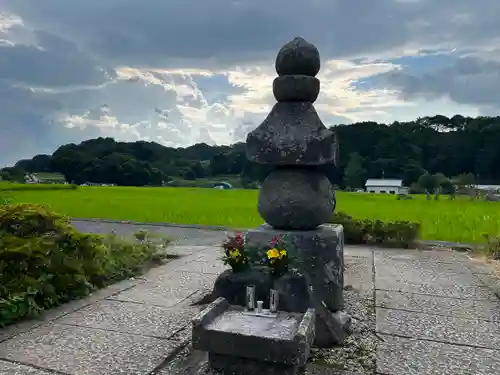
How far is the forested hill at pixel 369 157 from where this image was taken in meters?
48.4

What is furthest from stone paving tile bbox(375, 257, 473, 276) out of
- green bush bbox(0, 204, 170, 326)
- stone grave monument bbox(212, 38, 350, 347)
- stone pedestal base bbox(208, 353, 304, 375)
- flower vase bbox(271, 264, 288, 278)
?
stone pedestal base bbox(208, 353, 304, 375)

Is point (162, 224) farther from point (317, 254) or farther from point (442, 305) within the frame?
point (317, 254)

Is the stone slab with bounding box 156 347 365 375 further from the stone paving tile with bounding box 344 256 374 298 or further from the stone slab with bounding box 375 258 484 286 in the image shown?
the stone slab with bounding box 375 258 484 286

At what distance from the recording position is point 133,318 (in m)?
5.24

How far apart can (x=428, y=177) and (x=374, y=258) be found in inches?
1296

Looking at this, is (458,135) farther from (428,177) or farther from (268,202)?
(268,202)

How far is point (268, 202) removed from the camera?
502 centimetres

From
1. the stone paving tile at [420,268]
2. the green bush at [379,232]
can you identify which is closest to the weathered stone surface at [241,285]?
the stone paving tile at [420,268]

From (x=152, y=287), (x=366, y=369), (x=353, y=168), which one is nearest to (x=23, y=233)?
(x=152, y=287)

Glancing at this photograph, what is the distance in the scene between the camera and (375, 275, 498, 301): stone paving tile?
21.6 feet

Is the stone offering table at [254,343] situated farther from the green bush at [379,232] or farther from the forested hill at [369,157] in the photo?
the forested hill at [369,157]

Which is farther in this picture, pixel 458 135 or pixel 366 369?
pixel 458 135

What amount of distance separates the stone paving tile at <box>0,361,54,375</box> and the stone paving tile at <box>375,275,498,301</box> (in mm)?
4665

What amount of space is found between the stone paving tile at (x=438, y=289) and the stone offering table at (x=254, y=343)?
10.6ft
